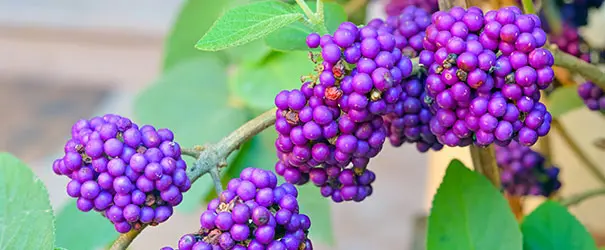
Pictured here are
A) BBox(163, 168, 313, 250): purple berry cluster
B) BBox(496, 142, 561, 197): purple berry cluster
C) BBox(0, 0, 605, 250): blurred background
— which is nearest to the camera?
BBox(163, 168, 313, 250): purple berry cluster

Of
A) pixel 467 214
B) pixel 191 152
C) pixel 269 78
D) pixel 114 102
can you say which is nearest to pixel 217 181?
pixel 191 152

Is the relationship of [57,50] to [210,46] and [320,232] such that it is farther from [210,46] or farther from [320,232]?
[210,46]

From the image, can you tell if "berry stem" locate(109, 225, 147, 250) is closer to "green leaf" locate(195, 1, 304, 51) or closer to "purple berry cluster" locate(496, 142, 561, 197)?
"green leaf" locate(195, 1, 304, 51)

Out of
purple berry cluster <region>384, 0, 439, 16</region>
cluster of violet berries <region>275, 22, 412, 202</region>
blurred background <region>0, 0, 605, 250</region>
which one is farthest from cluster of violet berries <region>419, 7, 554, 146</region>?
blurred background <region>0, 0, 605, 250</region>

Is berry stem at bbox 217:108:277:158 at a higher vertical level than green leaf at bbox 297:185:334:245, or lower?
higher

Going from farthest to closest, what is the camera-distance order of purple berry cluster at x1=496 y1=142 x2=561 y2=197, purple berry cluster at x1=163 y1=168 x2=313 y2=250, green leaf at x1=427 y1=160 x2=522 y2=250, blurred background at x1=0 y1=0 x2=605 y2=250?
blurred background at x1=0 y1=0 x2=605 y2=250, purple berry cluster at x1=496 y1=142 x2=561 y2=197, green leaf at x1=427 y1=160 x2=522 y2=250, purple berry cluster at x1=163 y1=168 x2=313 y2=250

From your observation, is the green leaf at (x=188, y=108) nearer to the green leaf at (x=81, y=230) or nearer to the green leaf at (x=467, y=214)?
the green leaf at (x=81, y=230)

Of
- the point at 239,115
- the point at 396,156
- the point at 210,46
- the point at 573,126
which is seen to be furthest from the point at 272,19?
the point at 396,156
